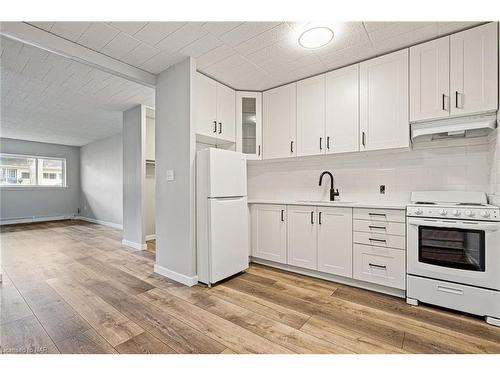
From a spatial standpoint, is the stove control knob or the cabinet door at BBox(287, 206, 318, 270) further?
the cabinet door at BBox(287, 206, 318, 270)

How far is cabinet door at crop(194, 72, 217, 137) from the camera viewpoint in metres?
2.81

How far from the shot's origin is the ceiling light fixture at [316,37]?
2094mm

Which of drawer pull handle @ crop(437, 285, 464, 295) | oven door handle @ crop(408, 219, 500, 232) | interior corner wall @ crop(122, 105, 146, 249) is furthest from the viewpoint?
interior corner wall @ crop(122, 105, 146, 249)

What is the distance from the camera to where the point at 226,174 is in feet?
8.84

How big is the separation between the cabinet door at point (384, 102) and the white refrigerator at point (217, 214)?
1.52 metres

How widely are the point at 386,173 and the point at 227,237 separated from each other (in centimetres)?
202

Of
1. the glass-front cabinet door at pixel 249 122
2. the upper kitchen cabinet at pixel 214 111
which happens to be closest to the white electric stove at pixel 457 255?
the glass-front cabinet door at pixel 249 122

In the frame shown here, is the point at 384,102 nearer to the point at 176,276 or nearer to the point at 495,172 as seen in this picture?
the point at 495,172

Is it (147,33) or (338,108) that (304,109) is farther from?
(147,33)

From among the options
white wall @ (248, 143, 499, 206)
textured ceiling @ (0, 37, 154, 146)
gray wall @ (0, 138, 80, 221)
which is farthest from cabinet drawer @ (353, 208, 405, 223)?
gray wall @ (0, 138, 80, 221)

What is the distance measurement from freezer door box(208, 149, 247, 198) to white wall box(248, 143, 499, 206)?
2.71 ft

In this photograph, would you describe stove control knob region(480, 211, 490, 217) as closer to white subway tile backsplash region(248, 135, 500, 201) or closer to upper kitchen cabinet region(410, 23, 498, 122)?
white subway tile backsplash region(248, 135, 500, 201)
